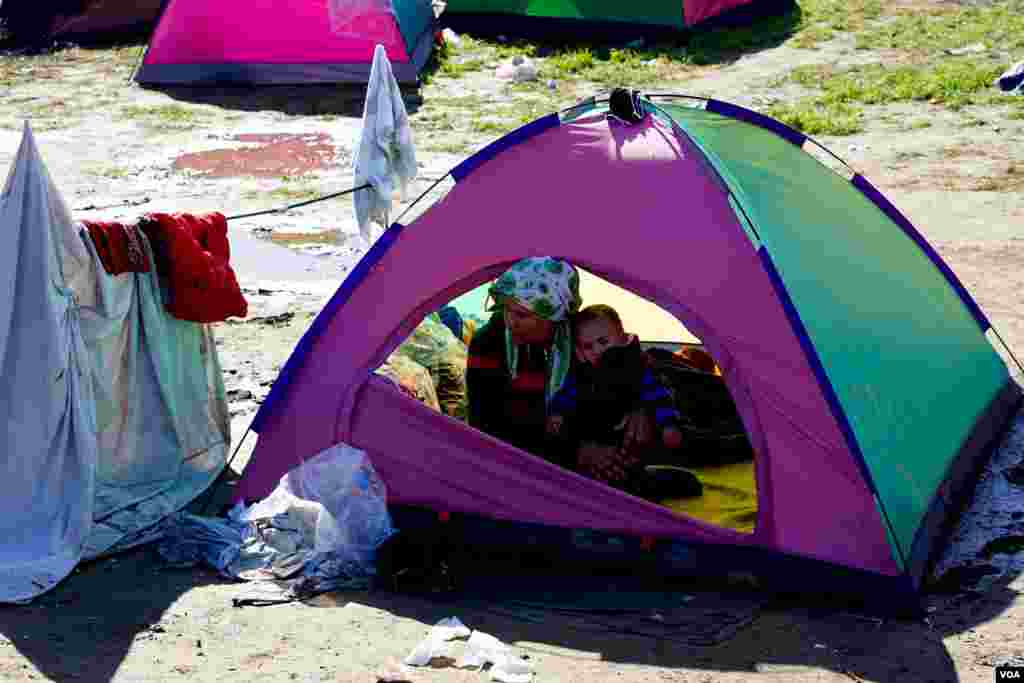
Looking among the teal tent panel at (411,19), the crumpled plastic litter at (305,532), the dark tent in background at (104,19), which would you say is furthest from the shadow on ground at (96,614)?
the dark tent in background at (104,19)

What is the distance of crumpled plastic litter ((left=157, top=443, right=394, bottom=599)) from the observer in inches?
199

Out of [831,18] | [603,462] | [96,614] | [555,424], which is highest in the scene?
[831,18]

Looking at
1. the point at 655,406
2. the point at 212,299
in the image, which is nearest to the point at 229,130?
the point at 212,299

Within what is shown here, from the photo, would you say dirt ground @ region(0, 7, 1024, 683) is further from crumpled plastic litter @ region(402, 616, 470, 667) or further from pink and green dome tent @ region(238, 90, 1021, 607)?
pink and green dome tent @ region(238, 90, 1021, 607)

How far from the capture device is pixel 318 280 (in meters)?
8.21

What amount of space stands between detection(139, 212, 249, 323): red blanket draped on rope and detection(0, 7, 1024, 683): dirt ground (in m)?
0.34

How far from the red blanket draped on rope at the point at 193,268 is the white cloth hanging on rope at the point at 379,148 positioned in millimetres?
1168

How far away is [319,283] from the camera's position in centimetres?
816

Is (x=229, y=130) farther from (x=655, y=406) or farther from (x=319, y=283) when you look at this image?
(x=655, y=406)

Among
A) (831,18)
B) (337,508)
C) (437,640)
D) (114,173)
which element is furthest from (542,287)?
(831,18)

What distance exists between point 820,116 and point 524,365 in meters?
6.18

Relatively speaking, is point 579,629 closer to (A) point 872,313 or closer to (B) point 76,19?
(A) point 872,313

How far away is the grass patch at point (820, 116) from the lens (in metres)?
10.6

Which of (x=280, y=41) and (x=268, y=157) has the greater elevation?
(x=280, y=41)
